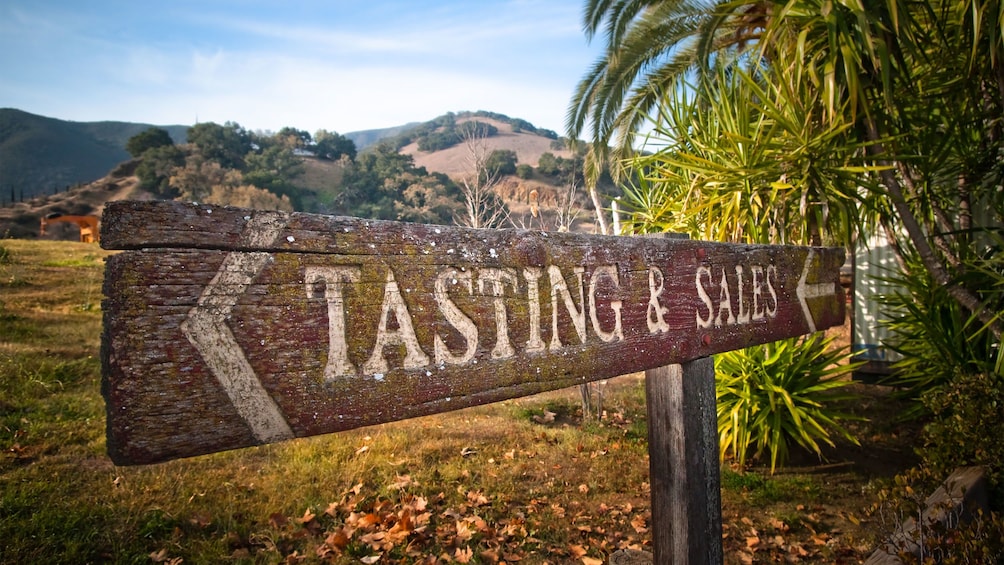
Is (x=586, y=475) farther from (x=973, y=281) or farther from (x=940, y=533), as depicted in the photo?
(x=973, y=281)

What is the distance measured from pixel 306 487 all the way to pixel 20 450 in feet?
5.93

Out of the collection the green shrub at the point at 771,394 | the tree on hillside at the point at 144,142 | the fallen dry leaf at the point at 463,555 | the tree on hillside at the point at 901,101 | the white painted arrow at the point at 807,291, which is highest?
the tree on hillside at the point at 144,142

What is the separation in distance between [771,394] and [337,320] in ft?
12.1

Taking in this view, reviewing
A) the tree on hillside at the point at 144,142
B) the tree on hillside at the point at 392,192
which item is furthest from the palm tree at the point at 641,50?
the tree on hillside at the point at 144,142

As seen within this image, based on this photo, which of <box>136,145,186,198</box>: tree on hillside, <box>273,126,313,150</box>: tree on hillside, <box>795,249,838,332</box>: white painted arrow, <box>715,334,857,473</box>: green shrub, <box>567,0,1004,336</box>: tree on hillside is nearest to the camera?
<box>795,249,838,332</box>: white painted arrow

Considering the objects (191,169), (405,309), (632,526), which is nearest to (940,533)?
(632,526)

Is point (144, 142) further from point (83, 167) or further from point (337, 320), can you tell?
point (337, 320)

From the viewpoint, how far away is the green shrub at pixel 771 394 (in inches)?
145

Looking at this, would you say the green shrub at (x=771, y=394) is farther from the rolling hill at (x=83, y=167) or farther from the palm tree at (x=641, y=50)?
the rolling hill at (x=83, y=167)

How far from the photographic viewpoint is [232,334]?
695mm

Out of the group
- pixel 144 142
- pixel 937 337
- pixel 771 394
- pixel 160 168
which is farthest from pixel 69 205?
pixel 937 337

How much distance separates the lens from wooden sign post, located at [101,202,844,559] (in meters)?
0.65

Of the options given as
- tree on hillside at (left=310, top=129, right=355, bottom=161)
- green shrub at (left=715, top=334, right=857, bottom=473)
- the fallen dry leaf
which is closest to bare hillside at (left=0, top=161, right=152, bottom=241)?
tree on hillside at (left=310, top=129, right=355, bottom=161)

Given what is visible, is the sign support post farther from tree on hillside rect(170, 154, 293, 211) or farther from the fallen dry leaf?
tree on hillside rect(170, 154, 293, 211)
